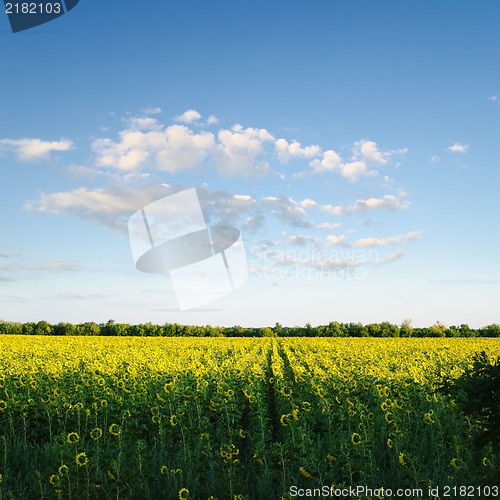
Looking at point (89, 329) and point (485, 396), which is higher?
point (485, 396)

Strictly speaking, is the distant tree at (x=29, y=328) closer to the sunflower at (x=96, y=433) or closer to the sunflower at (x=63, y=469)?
the sunflower at (x=96, y=433)

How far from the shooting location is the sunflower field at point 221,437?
768cm

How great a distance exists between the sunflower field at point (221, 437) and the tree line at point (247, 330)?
68394mm

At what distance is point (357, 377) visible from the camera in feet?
49.4

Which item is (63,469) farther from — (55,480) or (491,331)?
(491,331)

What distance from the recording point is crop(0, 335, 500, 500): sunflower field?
7676 millimetres

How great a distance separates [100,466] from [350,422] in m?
6.04

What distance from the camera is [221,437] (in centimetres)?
1041

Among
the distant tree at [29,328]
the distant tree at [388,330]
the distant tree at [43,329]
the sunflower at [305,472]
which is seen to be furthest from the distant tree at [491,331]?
the sunflower at [305,472]

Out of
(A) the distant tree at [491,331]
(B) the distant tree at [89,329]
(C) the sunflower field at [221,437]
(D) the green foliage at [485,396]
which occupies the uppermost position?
(D) the green foliage at [485,396]

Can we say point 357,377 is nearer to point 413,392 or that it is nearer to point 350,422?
point 413,392

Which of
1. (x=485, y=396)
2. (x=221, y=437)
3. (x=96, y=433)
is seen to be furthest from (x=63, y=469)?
(x=485, y=396)

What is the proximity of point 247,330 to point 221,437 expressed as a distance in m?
77.9

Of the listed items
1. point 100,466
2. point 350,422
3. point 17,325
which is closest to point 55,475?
point 100,466
